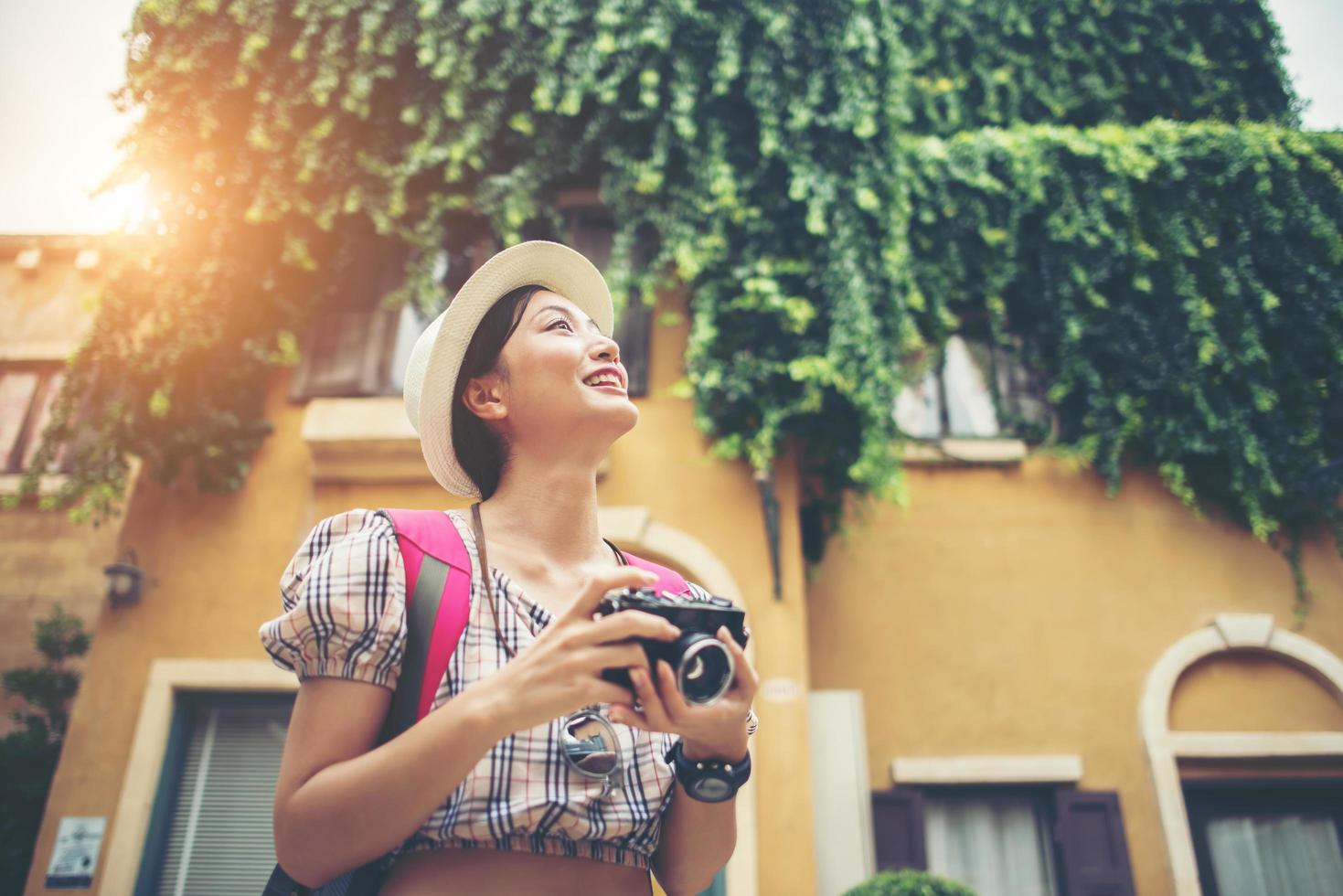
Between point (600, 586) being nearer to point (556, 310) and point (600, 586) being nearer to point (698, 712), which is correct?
point (698, 712)

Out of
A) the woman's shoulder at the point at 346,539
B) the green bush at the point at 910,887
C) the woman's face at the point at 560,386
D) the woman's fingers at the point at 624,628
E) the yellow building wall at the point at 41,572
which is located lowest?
the green bush at the point at 910,887

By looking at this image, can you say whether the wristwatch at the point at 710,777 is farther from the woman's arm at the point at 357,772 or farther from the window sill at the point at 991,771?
the window sill at the point at 991,771

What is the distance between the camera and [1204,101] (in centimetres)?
748

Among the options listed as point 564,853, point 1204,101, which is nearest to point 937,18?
point 1204,101

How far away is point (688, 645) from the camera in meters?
1.22

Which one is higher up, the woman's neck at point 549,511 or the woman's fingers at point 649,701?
the woman's neck at point 549,511

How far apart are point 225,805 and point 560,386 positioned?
211 inches

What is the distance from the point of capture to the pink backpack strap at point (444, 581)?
1327 mm

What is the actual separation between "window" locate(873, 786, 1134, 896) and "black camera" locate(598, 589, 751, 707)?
208 inches

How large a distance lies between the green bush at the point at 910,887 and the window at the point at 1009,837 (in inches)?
36.0

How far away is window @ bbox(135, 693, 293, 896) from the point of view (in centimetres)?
546

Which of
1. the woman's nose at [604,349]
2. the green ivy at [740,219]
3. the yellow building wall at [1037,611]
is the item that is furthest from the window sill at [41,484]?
the woman's nose at [604,349]

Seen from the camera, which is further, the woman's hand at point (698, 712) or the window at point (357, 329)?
the window at point (357, 329)

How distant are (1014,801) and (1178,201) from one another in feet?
15.7
